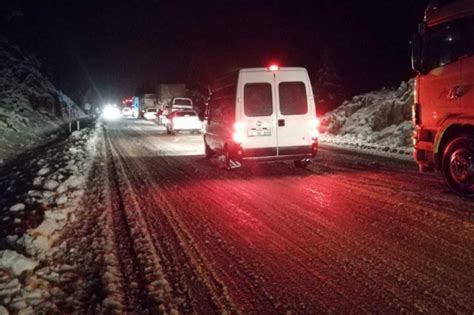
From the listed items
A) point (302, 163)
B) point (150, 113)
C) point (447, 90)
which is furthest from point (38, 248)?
point (150, 113)

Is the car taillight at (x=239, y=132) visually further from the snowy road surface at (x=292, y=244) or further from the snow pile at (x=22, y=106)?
the snow pile at (x=22, y=106)

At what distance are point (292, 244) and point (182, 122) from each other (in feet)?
74.1

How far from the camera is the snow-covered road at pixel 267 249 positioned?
435 cm

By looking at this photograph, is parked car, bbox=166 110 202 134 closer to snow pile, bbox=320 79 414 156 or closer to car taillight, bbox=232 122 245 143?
snow pile, bbox=320 79 414 156

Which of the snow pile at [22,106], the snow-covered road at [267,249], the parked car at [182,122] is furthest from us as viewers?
the parked car at [182,122]

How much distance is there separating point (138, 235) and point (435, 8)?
22.5 feet

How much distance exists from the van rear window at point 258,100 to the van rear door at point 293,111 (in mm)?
227

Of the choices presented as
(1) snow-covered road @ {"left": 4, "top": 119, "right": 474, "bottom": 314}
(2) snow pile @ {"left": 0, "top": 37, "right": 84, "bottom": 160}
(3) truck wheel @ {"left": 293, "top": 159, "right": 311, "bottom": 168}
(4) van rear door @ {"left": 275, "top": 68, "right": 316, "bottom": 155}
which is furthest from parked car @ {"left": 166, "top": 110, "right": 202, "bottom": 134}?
(1) snow-covered road @ {"left": 4, "top": 119, "right": 474, "bottom": 314}

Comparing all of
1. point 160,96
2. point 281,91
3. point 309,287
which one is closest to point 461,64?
point 281,91

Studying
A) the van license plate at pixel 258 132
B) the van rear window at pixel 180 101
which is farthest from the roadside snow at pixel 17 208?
the van rear window at pixel 180 101

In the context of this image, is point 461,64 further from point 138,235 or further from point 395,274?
point 138,235

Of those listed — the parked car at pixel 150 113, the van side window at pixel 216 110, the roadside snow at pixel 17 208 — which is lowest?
the roadside snow at pixel 17 208

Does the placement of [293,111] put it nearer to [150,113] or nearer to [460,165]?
[460,165]

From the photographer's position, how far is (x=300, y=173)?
39.6ft
